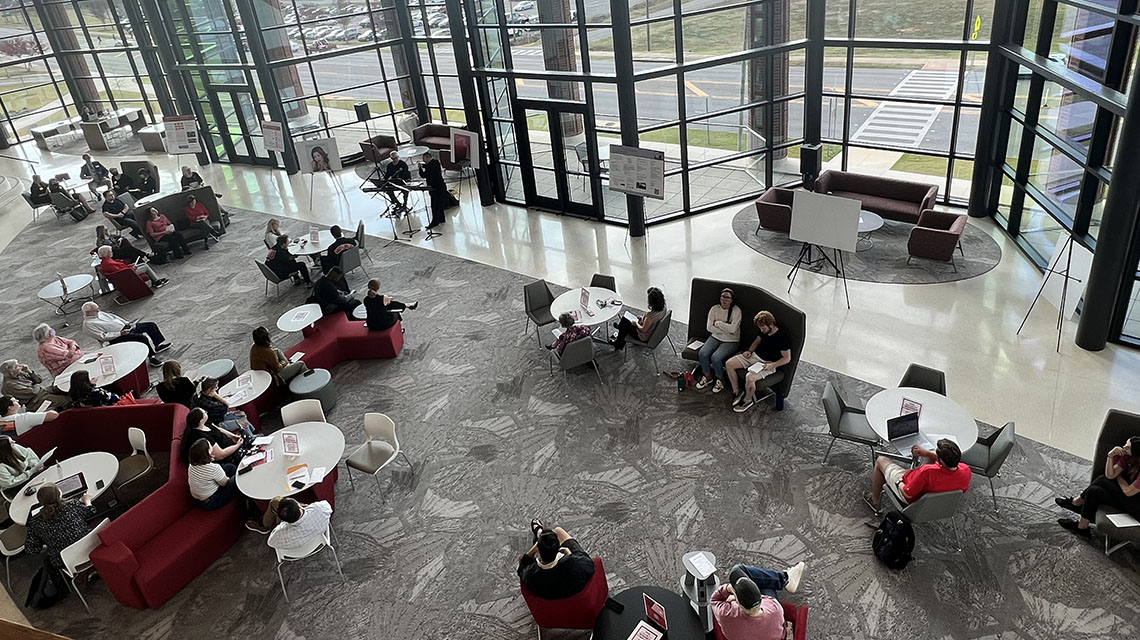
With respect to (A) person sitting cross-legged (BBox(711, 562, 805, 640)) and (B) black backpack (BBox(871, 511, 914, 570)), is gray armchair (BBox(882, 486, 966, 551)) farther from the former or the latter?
(A) person sitting cross-legged (BBox(711, 562, 805, 640))

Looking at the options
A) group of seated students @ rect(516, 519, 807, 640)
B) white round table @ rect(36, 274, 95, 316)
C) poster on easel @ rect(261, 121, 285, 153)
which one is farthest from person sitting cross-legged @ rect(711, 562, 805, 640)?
poster on easel @ rect(261, 121, 285, 153)

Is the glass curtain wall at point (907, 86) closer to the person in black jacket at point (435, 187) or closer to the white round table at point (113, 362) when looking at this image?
the person in black jacket at point (435, 187)

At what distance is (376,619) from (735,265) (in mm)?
7323

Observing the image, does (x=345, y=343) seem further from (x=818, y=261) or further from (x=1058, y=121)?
(x=1058, y=121)

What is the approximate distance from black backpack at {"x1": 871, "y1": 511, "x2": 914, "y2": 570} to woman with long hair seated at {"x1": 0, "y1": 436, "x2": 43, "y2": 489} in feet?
25.9

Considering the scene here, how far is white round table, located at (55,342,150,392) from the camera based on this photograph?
8.54 meters

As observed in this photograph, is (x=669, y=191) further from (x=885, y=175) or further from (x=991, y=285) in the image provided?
(x=991, y=285)

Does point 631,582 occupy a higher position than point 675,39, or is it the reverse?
point 675,39

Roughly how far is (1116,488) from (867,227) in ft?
18.7

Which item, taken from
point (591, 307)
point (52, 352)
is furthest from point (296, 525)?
point (52, 352)

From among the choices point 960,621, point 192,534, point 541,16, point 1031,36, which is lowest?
point 960,621

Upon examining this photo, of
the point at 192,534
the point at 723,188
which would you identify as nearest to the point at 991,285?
the point at 723,188

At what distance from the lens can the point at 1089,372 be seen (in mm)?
7777

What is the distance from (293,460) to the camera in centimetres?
664
